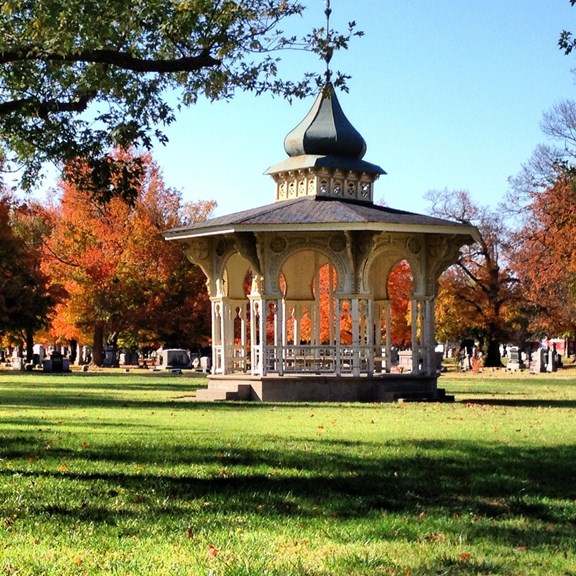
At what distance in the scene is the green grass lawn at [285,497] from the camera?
6789 millimetres

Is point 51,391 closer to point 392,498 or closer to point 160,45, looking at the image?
point 160,45

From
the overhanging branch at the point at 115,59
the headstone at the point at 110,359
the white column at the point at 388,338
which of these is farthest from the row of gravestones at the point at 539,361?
the overhanging branch at the point at 115,59

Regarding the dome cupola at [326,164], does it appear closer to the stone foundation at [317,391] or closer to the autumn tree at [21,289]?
the stone foundation at [317,391]

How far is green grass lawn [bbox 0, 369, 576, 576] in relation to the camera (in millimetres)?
6789

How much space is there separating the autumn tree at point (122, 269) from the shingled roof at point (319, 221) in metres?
28.3

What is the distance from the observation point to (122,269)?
55.8 metres

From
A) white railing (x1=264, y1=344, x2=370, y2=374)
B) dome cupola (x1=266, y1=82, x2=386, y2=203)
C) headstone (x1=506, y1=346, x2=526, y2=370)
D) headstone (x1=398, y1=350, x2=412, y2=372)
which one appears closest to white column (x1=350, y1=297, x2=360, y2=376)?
white railing (x1=264, y1=344, x2=370, y2=374)

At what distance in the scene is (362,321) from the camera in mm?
38781

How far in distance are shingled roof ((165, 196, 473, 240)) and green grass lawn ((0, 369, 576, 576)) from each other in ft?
29.2

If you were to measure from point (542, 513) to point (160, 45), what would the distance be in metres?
7.53

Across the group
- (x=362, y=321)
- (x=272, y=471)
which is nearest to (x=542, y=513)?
(x=272, y=471)

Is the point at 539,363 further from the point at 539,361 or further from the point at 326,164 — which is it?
the point at 326,164

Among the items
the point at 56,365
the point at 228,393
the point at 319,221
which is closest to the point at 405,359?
the point at 56,365

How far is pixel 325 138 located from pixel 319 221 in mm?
4194
